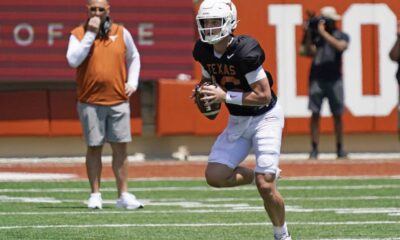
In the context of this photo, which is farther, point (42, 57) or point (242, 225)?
point (42, 57)

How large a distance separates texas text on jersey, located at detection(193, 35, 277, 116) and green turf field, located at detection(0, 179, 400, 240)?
92 cm

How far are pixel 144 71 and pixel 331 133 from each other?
264cm

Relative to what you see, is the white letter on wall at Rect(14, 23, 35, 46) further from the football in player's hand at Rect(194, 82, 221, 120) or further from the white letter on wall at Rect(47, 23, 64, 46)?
the football in player's hand at Rect(194, 82, 221, 120)

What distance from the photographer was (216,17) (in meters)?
8.43

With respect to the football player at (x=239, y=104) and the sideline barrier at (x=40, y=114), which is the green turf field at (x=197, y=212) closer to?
the football player at (x=239, y=104)

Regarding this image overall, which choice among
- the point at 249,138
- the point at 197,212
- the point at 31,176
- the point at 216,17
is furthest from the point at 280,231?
the point at 31,176

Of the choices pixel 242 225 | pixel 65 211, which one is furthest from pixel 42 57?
pixel 242 225

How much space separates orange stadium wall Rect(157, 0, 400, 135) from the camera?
17.1m

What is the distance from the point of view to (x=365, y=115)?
57.0 ft

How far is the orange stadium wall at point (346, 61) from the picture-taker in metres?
17.1

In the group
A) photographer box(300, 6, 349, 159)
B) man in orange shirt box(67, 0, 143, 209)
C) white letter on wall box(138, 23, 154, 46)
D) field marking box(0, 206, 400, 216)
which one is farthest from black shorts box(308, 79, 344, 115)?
man in orange shirt box(67, 0, 143, 209)

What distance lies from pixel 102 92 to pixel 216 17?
304cm

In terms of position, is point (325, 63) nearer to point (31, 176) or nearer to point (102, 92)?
point (31, 176)

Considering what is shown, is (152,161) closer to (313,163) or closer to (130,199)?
(313,163)
